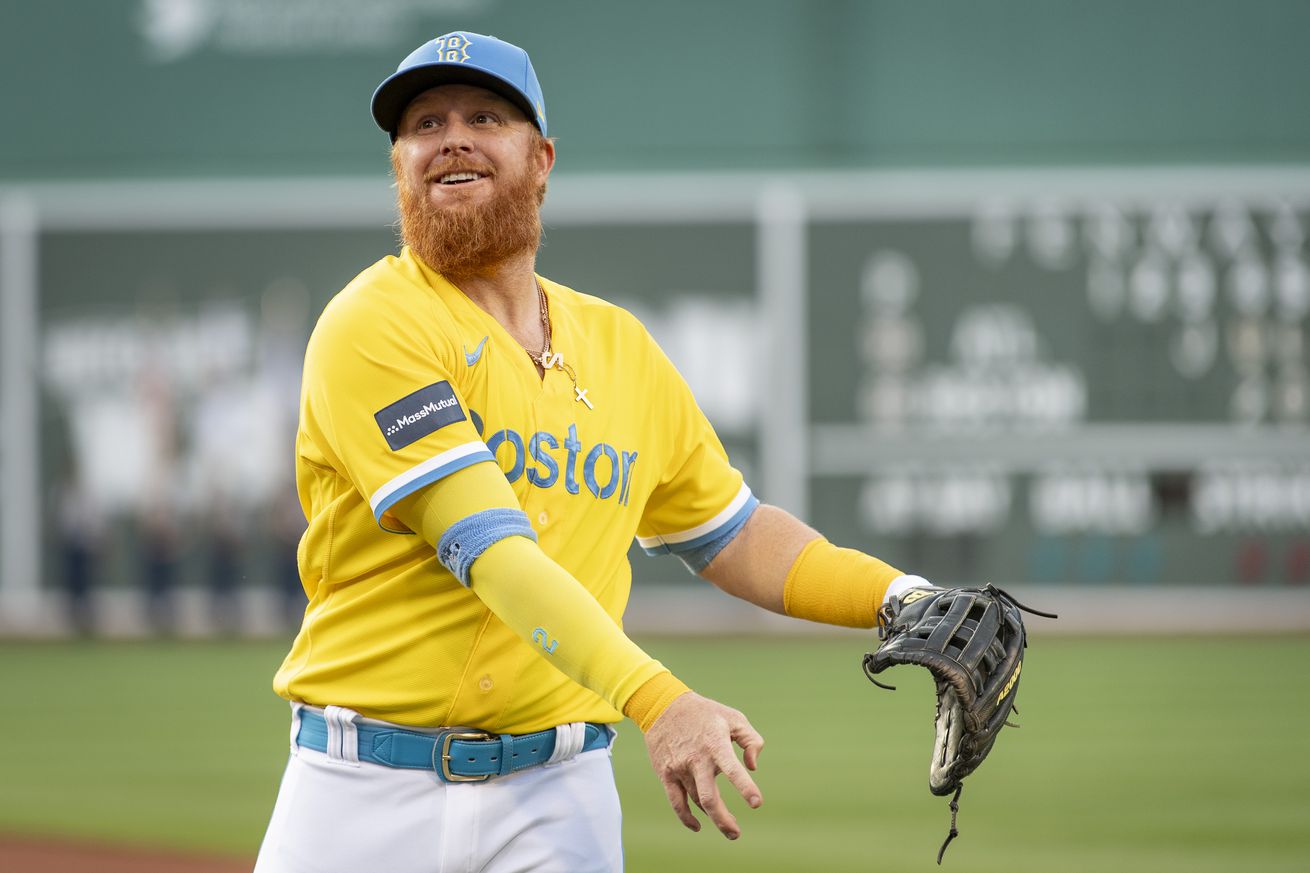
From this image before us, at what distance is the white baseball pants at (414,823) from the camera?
240 cm

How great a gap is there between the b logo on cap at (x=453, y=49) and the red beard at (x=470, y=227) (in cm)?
15

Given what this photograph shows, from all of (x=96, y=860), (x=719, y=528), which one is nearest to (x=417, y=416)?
(x=719, y=528)

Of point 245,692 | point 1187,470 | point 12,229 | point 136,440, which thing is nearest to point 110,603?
point 136,440

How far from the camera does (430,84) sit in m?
2.52

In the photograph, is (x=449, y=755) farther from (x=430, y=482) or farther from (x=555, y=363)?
(x=555, y=363)

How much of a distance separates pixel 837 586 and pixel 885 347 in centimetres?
1265

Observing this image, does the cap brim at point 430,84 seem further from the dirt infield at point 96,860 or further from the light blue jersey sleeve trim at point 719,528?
the dirt infield at point 96,860

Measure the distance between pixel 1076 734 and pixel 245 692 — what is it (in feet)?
17.3

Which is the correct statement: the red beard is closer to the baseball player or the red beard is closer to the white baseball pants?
the baseball player

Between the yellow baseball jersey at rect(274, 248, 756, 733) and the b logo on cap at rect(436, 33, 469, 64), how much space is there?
0.29 meters

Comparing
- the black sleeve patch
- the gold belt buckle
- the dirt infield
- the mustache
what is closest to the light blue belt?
the gold belt buckle

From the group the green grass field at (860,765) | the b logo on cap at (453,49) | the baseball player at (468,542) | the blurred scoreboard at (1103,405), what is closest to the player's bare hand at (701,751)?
the baseball player at (468,542)

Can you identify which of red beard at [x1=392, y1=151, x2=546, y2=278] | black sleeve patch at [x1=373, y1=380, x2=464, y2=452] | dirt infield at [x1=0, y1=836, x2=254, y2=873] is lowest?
dirt infield at [x1=0, y1=836, x2=254, y2=873]

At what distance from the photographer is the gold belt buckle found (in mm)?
2398
